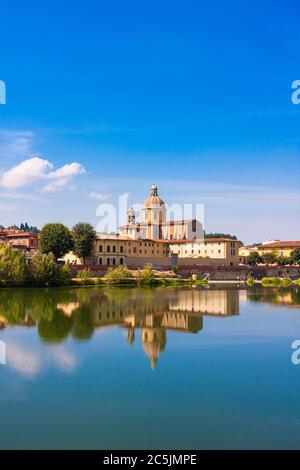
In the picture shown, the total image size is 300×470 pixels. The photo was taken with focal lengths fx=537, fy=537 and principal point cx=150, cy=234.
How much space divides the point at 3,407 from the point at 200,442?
3.78 m

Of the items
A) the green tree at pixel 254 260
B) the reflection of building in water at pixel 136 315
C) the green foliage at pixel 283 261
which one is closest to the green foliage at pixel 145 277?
the reflection of building in water at pixel 136 315

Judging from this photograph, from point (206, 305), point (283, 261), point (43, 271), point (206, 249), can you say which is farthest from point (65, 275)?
point (283, 261)

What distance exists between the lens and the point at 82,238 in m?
47.5

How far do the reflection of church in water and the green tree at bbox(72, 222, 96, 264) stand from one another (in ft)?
50.4

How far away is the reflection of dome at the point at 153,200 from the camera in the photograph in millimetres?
65562

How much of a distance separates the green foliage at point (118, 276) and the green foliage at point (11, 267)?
26.3 feet

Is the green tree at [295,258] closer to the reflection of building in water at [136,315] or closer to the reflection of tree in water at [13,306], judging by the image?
the reflection of building in water at [136,315]

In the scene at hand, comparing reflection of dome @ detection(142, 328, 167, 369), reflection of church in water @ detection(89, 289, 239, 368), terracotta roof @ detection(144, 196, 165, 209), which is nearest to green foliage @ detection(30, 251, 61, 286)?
reflection of church in water @ detection(89, 289, 239, 368)

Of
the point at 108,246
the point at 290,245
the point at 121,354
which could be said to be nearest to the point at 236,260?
the point at 108,246

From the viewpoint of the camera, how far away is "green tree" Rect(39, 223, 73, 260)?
44.7 metres

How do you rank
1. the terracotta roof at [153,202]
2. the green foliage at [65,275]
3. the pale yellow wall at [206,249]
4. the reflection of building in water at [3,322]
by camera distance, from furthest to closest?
1. the terracotta roof at [153,202]
2. the pale yellow wall at [206,249]
3. the green foliage at [65,275]
4. the reflection of building in water at [3,322]

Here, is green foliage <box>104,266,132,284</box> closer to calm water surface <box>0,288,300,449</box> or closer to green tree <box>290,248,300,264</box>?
calm water surface <box>0,288,300,449</box>

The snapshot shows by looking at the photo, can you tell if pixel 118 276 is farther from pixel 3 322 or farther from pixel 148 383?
pixel 148 383
